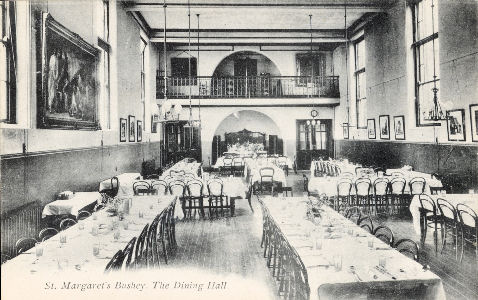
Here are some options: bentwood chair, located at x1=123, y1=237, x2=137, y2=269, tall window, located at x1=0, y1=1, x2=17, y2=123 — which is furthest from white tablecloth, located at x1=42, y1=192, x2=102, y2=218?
bentwood chair, located at x1=123, y1=237, x2=137, y2=269

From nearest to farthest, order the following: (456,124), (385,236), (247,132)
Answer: (385,236) < (456,124) < (247,132)

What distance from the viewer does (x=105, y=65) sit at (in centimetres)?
884

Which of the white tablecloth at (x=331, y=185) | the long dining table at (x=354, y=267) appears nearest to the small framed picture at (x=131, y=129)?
the white tablecloth at (x=331, y=185)

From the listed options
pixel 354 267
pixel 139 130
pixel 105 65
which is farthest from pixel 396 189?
pixel 139 130

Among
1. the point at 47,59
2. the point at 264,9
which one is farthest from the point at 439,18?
the point at 47,59

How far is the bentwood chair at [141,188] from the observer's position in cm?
758

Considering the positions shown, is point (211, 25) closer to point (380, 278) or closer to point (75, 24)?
point (75, 24)

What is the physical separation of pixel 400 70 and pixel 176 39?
25.9ft

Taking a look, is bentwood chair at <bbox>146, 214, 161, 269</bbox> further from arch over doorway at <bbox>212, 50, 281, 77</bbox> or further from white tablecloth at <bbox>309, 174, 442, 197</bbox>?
arch over doorway at <bbox>212, 50, 281, 77</bbox>

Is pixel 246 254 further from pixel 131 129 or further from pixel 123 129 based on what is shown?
pixel 131 129

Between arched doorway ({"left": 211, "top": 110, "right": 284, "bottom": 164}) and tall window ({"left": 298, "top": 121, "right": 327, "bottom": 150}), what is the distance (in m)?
1.05

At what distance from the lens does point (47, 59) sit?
5379 millimetres

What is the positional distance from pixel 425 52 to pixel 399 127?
2056 millimetres

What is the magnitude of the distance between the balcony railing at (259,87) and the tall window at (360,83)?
1.25 meters
